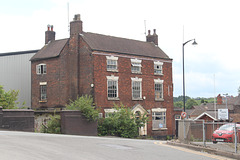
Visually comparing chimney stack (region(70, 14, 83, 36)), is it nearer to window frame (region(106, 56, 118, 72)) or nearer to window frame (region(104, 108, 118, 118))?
window frame (region(106, 56, 118, 72))

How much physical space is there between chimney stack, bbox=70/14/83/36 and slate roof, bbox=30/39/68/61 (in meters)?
2.64

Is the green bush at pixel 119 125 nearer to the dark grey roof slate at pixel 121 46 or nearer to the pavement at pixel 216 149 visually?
the dark grey roof slate at pixel 121 46

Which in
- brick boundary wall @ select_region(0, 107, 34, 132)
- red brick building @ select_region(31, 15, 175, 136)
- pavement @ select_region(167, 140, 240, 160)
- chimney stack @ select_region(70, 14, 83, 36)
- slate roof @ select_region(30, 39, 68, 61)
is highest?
chimney stack @ select_region(70, 14, 83, 36)

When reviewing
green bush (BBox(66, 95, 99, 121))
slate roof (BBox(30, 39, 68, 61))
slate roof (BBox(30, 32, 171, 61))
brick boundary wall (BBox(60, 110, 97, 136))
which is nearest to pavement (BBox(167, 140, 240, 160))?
brick boundary wall (BBox(60, 110, 97, 136))

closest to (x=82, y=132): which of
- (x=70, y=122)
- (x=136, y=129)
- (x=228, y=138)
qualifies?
(x=70, y=122)

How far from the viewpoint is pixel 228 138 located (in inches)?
933

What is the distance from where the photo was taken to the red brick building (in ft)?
124

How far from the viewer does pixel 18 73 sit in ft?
149

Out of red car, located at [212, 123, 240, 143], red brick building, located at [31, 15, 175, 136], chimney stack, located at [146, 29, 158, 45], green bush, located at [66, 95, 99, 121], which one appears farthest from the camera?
chimney stack, located at [146, 29, 158, 45]

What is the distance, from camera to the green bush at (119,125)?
3538 centimetres

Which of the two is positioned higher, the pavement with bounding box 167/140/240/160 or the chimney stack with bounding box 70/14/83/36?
the chimney stack with bounding box 70/14/83/36

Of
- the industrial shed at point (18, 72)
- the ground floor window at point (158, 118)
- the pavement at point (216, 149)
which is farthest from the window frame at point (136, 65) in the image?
the pavement at point (216, 149)

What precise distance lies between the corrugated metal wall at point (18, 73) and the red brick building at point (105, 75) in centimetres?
379

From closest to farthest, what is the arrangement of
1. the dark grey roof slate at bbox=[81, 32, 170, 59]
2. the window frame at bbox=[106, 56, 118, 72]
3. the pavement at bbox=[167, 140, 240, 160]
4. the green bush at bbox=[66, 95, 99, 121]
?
the pavement at bbox=[167, 140, 240, 160], the green bush at bbox=[66, 95, 99, 121], the window frame at bbox=[106, 56, 118, 72], the dark grey roof slate at bbox=[81, 32, 170, 59]
